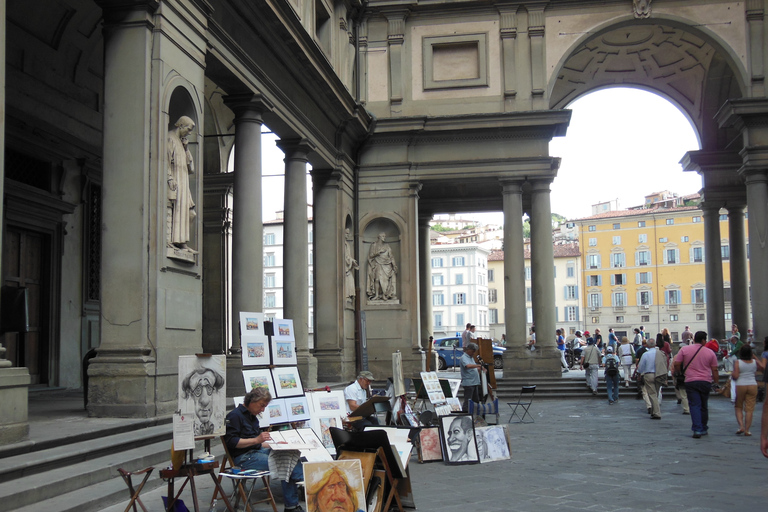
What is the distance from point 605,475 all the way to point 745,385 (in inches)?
185

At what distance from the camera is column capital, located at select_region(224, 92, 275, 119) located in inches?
538

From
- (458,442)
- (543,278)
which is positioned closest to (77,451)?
(458,442)

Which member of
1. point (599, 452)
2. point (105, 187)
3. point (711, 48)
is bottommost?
point (599, 452)

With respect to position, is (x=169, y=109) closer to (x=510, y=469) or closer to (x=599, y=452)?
(x=510, y=469)

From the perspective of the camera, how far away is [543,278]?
2200 centimetres

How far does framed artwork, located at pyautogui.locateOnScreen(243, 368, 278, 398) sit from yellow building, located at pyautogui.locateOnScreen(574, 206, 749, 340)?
65.5 m

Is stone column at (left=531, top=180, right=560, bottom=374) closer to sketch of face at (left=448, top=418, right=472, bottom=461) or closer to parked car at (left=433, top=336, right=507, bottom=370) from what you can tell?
parked car at (left=433, top=336, right=507, bottom=370)

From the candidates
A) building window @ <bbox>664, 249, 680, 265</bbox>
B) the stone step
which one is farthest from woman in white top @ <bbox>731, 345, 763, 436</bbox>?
building window @ <bbox>664, 249, 680, 265</bbox>

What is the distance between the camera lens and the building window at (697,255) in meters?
68.8

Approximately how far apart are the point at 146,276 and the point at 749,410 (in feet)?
30.6

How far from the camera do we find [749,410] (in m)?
12.1

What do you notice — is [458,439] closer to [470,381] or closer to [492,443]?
[492,443]

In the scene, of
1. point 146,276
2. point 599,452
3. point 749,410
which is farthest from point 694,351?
point 146,276

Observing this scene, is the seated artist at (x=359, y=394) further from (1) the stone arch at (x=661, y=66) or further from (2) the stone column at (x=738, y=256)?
(2) the stone column at (x=738, y=256)
